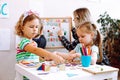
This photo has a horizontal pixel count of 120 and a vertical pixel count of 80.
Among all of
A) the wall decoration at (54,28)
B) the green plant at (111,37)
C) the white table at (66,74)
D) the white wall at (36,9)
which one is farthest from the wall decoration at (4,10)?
the green plant at (111,37)

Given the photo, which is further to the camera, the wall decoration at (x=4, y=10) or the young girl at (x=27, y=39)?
the wall decoration at (x=4, y=10)

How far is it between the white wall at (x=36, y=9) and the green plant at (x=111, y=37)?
0.50ft

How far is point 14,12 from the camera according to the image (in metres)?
2.18

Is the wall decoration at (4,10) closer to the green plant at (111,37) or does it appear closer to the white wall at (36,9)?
the white wall at (36,9)

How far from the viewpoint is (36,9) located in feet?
7.52

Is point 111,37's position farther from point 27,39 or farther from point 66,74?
point 66,74

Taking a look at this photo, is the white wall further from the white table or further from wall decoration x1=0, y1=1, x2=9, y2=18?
the white table

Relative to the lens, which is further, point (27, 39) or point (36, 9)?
point (36, 9)

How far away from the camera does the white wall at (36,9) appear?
2.17 metres

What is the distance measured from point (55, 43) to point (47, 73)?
1.19 m

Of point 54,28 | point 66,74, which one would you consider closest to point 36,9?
point 54,28

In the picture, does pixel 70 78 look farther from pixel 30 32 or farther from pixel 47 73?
pixel 30 32

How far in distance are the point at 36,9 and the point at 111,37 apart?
114 cm

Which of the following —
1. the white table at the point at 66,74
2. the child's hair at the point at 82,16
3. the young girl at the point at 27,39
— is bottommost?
the white table at the point at 66,74
